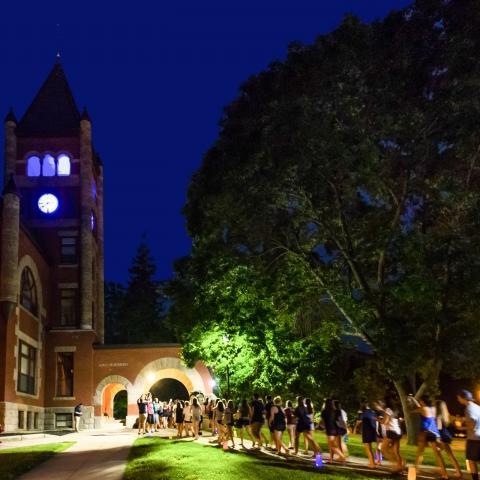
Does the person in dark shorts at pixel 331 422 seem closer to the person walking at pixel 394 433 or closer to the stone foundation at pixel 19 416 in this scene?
the person walking at pixel 394 433

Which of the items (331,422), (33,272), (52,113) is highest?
(52,113)

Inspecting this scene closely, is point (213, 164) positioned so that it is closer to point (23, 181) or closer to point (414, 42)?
point (414, 42)

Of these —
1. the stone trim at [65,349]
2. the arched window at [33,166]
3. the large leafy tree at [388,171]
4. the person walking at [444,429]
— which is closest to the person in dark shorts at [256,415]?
the large leafy tree at [388,171]

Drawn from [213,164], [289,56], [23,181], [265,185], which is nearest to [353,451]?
[265,185]

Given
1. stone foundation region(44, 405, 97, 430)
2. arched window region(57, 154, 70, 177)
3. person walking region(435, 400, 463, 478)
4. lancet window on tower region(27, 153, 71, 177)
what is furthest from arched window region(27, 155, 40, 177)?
person walking region(435, 400, 463, 478)

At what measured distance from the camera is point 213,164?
25.5m

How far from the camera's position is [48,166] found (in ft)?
141

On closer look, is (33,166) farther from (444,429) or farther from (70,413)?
(444,429)

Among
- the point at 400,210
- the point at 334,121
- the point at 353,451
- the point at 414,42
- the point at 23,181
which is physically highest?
the point at 23,181

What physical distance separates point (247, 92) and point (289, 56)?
2.19m

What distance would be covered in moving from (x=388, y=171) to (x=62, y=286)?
25813 mm

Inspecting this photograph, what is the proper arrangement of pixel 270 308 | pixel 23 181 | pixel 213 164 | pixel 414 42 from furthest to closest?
pixel 23 181 < pixel 270 308 < pixel 213 164 < pixel 414 42

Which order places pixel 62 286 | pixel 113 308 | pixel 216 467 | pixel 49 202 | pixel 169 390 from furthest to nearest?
pixel 113 308 < pixel 169 390 < pixel 49 202 < pixel 62 286 < pixel 216 467

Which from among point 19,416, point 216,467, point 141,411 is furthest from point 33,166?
point 216,467
